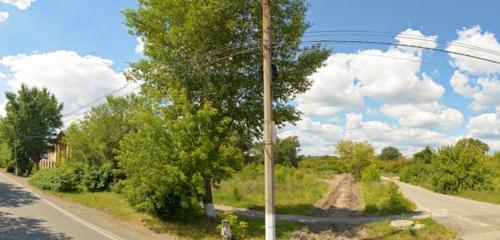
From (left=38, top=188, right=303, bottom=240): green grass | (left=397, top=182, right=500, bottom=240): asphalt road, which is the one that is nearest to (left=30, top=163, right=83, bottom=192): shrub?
(left=38, top=188, right=303, bottom=240): green grass

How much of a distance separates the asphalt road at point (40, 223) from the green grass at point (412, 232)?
31.0 ft

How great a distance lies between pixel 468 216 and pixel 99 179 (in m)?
21.2

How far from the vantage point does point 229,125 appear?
61.9 ft

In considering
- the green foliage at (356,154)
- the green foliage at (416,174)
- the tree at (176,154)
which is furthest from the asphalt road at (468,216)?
the green foliage at (356,154)

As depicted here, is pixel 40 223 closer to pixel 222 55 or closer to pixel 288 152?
pixel 222 55

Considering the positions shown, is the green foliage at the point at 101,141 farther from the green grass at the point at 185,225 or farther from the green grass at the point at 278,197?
the green grass at the point at 278,197

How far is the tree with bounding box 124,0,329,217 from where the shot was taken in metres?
17.4

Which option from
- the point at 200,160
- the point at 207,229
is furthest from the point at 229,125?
the point at 207,229

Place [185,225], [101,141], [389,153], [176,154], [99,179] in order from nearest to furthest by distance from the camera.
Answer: [176,154], [185,225], [99,179], [101,141], [389,153]

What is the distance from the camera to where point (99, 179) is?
27641 mm

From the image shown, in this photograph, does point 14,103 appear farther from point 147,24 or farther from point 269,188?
point 269,188

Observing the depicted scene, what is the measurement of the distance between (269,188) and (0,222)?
11756mm

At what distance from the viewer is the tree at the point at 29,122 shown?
163 feet

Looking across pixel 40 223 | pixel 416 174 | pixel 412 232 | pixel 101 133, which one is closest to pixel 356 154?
pixel 416 174
